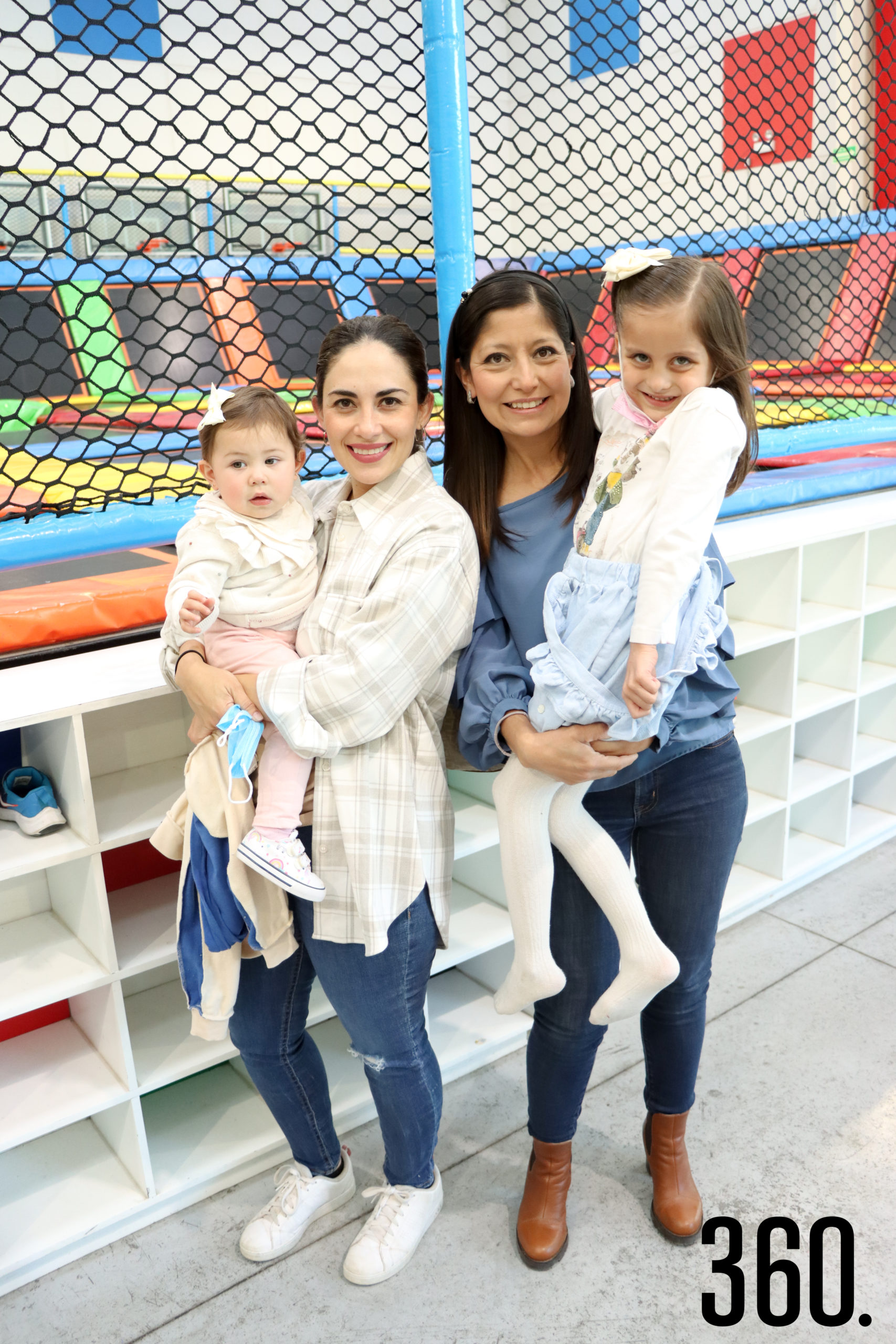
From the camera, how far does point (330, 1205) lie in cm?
160

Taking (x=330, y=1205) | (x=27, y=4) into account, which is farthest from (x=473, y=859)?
(x=27, y=4)

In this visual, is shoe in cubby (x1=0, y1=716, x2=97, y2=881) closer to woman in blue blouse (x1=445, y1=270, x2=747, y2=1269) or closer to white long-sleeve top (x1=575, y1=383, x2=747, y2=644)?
woman in blue blouse (x1=445, y1=270, x2=747, y2=1269)

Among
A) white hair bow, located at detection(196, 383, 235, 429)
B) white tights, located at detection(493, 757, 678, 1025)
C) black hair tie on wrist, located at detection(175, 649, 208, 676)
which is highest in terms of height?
white hair bow, located at detection(196, 383, 235, 429)

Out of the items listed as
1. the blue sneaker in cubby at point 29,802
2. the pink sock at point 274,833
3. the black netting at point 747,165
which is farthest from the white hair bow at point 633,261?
the black netting at point 747,165

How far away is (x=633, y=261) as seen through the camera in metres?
1.20

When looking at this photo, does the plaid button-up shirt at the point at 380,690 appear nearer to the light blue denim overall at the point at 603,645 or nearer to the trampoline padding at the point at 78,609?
the light blue denim overall at the point at 603,645

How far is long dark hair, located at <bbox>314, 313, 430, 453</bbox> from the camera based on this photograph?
1.24 m

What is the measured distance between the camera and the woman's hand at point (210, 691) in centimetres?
122

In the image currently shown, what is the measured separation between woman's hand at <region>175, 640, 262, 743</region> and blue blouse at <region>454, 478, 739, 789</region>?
0.94 ft

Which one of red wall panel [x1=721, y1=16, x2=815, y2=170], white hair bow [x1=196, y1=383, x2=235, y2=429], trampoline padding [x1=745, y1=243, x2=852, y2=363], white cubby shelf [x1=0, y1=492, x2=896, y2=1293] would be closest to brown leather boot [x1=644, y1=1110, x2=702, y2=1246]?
white cubby shelf [x1=0, y1=492, x2=896, y2=1293]

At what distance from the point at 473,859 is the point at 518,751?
88cm

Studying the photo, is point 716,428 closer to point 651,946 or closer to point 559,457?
point 559,457

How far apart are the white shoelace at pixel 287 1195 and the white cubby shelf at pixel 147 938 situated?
0.12 meters

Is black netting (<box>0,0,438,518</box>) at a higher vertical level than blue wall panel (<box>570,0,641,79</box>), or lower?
lower
